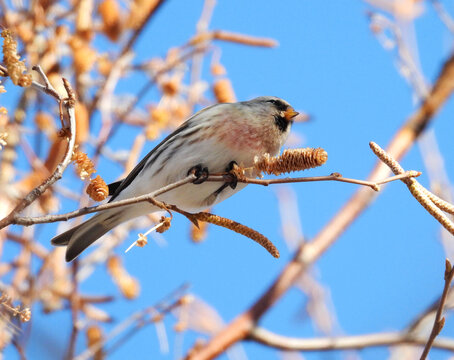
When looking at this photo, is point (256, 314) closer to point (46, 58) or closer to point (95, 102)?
point (95, 102)

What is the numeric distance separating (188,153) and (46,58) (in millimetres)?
1162

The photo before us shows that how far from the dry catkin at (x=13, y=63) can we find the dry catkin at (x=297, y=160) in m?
0.61

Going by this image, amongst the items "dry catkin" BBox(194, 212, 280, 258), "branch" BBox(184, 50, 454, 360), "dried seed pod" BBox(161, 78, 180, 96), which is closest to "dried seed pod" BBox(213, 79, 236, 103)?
"dried seed pod" BBox(161, 78, 180, 96)

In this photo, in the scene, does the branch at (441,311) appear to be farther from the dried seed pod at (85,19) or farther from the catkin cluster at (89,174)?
the dried seed pod at (85,19)

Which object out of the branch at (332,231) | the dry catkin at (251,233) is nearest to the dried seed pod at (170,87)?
the branch at (332,231)

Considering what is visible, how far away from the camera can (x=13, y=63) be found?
1.34 metres

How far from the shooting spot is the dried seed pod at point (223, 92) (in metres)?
3.52

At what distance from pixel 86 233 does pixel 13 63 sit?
154 cm

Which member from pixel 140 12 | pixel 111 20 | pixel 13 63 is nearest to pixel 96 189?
pixel 13 63

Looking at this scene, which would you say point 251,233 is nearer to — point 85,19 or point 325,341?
point 325,341

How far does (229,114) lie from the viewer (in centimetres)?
294

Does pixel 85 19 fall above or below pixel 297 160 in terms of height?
above

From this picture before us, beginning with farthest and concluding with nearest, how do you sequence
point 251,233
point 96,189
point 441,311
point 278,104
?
point 278,104, point 251,233, point 96,189, point 441,311

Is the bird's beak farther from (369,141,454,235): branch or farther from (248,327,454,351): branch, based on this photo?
(369,141,454,235): branch
